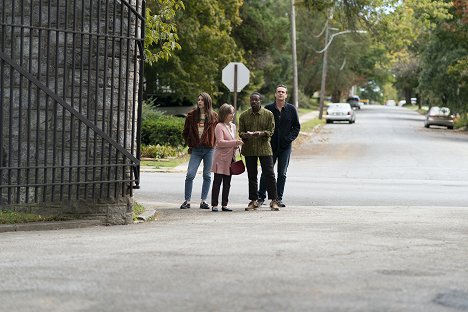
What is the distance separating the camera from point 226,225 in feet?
39.1

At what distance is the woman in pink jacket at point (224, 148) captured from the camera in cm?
1438

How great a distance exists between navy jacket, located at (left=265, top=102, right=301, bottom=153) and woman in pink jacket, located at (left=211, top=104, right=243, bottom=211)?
877 mm

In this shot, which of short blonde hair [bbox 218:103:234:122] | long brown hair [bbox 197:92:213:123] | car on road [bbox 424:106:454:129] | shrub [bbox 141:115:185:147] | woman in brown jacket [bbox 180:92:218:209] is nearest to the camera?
short blonde hair [bbox 218:103:234:122]

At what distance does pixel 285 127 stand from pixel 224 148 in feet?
4.02

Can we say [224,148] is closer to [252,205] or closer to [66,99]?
[252,205]

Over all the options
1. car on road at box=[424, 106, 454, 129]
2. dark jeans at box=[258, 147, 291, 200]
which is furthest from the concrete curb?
car on road at box=[424, 106, 454, 129]

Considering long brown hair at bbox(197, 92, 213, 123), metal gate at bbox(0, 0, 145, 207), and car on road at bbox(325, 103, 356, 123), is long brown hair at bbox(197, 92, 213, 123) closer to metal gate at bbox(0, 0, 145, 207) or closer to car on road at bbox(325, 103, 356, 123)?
metal gate at bbox(0, 0, 145, 207)

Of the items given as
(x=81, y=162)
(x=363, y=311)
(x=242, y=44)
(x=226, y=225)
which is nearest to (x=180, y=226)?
(x=226, y=225)

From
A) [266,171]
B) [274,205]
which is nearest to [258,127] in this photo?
[266,171]

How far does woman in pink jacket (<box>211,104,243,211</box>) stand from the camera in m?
14.4

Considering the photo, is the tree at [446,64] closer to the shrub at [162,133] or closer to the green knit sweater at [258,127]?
the shrub at [162,133]

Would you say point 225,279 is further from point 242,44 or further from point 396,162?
point 242,44

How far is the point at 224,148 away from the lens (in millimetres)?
14484

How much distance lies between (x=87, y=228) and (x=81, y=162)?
0.80 meters
